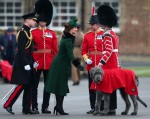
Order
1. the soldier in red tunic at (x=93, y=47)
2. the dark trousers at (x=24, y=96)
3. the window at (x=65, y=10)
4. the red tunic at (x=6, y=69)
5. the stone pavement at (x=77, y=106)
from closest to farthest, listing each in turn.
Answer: the stone pavement at (x=77, y=106)
the dark trousers at (x=24, y=96)
the soldier in red tunic at (x=93, y=47)
the red tunic at (x=6, y=69)
the window at (x=65, y=10)

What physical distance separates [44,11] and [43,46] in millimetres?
826

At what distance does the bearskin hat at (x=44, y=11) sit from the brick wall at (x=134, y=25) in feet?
94.3

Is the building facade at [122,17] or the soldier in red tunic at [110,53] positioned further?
the building facade at [122,17]

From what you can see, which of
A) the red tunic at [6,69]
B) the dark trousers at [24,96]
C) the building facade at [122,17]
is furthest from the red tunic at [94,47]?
the building facade at [122,17]

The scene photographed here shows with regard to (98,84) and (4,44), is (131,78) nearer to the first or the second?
(98,84)

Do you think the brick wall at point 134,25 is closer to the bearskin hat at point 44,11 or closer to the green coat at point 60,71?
the bearskin hat at point 44,11

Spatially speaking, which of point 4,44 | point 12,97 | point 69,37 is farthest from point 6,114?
point 4,44

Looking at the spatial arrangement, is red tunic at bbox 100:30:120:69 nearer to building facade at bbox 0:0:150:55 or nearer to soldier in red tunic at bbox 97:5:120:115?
soldier in red tunic at bbox 97:5:120:115

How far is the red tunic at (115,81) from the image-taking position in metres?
18.3

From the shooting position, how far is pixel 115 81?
60.3 feet

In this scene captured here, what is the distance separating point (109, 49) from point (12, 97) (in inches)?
83.1

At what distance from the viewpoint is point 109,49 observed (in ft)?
60.3

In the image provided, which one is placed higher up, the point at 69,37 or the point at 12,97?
the point at 69,37

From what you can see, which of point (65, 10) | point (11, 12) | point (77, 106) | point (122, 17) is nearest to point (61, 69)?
point (77, 106)
